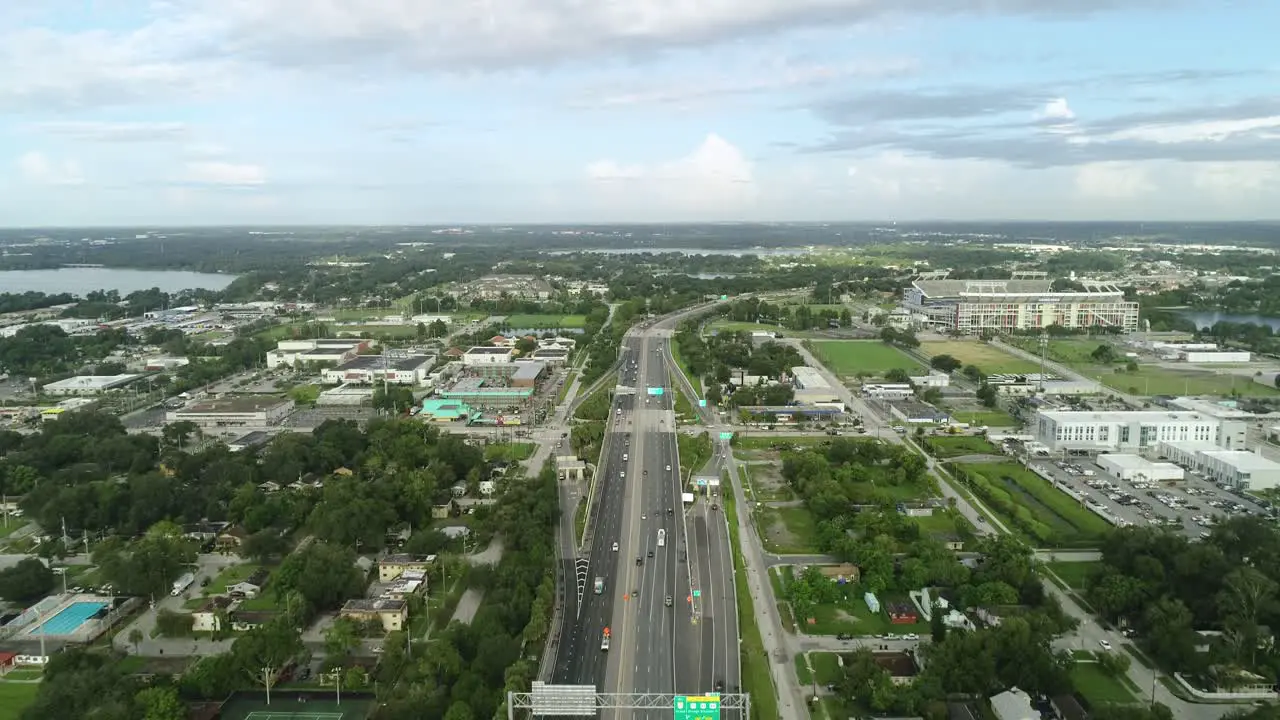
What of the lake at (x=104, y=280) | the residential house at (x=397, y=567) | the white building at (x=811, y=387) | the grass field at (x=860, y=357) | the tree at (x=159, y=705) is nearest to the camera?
the tree at (x=159, y=705)

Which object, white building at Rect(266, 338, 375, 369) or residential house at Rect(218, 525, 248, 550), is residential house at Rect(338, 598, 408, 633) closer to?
residential house at Rect(218, 525, 248, 550)

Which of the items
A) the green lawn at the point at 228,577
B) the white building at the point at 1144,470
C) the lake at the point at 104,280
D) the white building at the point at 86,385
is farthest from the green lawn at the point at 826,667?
the lake at the point at 104,280

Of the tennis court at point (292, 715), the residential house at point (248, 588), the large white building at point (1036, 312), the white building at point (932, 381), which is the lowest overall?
the tennis court at point (292, 715)

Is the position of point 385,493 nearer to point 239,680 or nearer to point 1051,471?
point 239,680

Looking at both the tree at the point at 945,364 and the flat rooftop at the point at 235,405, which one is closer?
the flat rooftop at the point at 235,405

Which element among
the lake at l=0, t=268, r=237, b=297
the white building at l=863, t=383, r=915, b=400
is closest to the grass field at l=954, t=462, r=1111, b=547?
the white building at l=863, t=383, r=915, b=400

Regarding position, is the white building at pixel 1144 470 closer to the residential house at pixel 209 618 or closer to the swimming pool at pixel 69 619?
the residential house at pixel 209 618

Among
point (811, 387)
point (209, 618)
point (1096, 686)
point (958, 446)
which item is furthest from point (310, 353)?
point (1096, 686)
